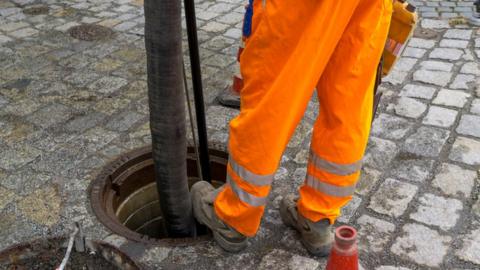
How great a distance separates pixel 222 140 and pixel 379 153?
110 cm

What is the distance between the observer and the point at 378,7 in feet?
8.24

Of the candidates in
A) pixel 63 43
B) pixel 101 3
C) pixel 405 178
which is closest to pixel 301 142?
pixel 405 178

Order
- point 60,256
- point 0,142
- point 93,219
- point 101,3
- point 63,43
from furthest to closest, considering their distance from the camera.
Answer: point 101,3 → point 63,43 → point 0,142 → point 93,219 → point 60,256

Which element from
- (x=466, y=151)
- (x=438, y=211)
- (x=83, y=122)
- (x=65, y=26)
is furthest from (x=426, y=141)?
(x=65, y=26)

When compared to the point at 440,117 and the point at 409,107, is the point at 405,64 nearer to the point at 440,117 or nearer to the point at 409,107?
the point at 409,107

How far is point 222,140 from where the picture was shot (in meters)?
4.14

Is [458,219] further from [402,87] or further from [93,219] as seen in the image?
[93,219]

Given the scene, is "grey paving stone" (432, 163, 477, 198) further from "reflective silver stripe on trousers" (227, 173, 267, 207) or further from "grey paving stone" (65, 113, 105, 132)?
"grey paving stone" (65, 113, 105, 132)

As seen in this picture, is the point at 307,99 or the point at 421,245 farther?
the point at 421,245

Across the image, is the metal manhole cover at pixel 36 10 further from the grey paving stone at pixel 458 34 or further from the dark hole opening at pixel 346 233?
the dark hole opening at pixel 346 233

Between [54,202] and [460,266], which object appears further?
[54,202]

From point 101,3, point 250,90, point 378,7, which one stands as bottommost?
point 101,3

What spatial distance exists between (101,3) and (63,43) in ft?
4.26

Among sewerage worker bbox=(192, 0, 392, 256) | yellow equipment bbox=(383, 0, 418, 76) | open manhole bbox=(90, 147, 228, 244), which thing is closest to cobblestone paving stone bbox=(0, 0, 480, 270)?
open manhole bbox=(90, 147, 228, 244)
